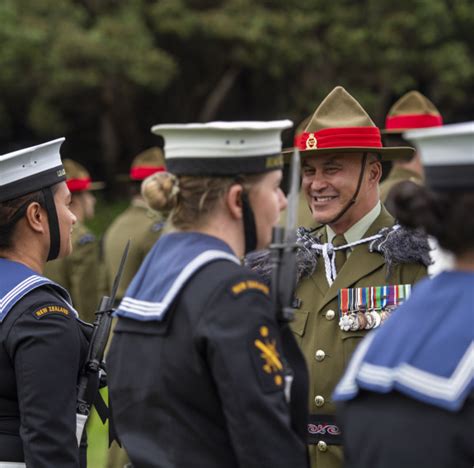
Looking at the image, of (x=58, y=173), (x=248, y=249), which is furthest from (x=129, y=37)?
(x=248, y=249)

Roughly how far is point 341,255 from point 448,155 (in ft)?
6.43

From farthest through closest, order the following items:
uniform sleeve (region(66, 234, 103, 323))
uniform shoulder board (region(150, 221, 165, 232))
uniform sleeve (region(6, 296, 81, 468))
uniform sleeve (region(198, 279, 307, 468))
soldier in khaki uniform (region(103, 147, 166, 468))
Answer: uniform sleeve (region(66, 234, 103, 323)), uniform shoulder board (region(150, 221, 165, 232)), soldier in khaki uniform (region(103, 147, 166, 468)), uniform sleeve (region(6, 296, 81, 468)), uniform sleeve (region(198, 279, 307, 468))

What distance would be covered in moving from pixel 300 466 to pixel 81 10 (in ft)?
48.3

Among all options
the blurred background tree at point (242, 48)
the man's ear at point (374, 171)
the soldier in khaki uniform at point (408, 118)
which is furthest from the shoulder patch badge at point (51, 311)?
the blurred background tree at point (242, 48)

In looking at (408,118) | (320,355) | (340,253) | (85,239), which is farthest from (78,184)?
(320,355)

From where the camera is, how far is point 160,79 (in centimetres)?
1692

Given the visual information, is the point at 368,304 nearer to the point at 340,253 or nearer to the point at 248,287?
the point at 340,253

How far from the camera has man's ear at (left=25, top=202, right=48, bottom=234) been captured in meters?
4.00

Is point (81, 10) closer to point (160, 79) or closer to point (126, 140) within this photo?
point (160, 79)

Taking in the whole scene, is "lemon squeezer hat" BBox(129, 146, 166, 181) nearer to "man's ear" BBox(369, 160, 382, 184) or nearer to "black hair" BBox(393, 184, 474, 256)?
"man's ear" BBox(369, 160, 382, 184)


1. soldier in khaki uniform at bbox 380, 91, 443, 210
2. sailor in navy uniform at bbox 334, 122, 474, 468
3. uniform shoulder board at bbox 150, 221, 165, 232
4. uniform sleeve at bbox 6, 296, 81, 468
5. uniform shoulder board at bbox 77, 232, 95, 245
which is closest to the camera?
sailor in navy uniform at bbox 334, 122, 474, 468

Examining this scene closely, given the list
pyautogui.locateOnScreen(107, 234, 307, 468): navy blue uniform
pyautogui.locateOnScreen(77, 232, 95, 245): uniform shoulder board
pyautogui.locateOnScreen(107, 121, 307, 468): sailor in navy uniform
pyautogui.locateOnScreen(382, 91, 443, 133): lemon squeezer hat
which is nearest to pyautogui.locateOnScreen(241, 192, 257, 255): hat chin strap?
pyautogui.locateOnScreen(107, 121, 307, 468): sailor in navy uniform

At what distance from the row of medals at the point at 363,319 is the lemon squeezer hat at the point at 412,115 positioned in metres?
3.85

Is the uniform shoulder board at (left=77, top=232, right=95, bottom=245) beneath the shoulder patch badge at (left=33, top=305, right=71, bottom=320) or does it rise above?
beneath
